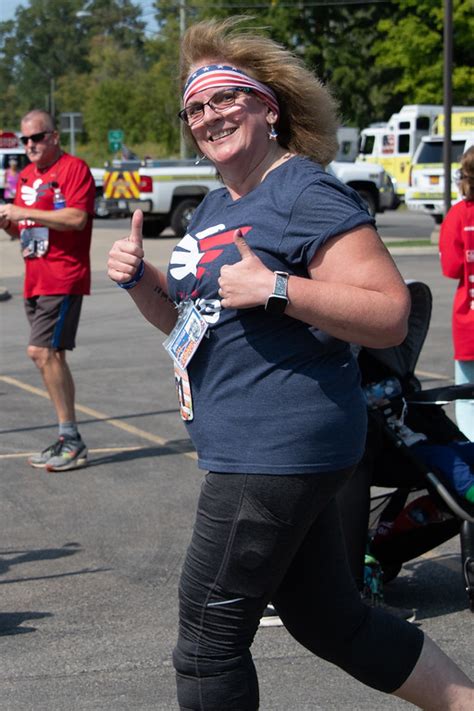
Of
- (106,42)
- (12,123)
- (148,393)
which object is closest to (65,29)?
(106,42)

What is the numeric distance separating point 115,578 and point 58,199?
2.87 meters

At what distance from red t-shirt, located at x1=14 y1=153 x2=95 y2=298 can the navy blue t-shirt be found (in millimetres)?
4432

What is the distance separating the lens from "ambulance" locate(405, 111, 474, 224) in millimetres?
31734

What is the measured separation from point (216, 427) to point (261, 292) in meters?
0.38

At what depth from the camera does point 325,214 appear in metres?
2.85

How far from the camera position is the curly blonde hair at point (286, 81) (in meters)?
3.12

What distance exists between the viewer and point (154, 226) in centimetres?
2883

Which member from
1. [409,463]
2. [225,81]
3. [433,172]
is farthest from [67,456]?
[433,172]

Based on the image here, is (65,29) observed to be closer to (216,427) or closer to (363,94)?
(363,94)

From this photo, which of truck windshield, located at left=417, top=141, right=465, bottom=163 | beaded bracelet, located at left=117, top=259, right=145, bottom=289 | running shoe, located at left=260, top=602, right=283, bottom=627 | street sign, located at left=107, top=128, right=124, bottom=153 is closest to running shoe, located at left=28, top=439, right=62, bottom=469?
running shoe, located at left=260, top=602, right=283, bottom=627

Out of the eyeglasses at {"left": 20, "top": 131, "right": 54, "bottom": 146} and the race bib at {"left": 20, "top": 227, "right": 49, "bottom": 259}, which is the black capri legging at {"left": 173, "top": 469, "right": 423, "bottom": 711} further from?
the eyeglasses at {"left": 20, "top": 131, "right": 54, "bottom": 146}

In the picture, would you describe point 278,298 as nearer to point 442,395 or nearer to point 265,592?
point 265,592

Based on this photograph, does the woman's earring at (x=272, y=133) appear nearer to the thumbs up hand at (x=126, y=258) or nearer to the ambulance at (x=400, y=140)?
the thumbs up hand at (x=126, y=258)

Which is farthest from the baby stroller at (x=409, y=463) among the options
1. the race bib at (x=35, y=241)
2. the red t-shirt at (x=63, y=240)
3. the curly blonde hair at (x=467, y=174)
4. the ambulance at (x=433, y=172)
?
the ambulance at (x=433, y=172)
